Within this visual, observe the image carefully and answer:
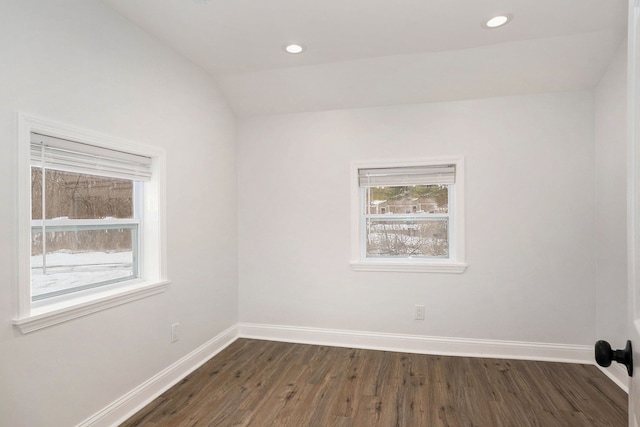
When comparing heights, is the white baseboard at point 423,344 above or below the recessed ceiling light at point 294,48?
below

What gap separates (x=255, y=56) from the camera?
107 inches

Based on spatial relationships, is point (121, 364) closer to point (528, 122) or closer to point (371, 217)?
point (371, 217)

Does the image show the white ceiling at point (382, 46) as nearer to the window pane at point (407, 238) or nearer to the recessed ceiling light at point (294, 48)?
the recessed ceiling light at point (294, 48)

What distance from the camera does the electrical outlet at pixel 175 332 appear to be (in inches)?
102

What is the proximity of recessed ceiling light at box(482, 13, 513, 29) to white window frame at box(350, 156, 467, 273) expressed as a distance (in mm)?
1126

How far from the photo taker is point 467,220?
3105 mm

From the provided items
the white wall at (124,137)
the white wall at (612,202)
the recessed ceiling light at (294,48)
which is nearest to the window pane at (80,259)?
the white wall at (124,137)

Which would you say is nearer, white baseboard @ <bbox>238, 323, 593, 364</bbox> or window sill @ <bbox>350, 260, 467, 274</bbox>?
white baseboard @ <bbox>238, 323, 593, 364</bbox>

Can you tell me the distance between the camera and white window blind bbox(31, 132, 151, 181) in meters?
1.74

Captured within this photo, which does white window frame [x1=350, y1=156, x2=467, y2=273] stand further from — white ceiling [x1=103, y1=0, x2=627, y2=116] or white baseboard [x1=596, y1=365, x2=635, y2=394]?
white baseboard [x1=596, y1=365, x2=635, y2=394]

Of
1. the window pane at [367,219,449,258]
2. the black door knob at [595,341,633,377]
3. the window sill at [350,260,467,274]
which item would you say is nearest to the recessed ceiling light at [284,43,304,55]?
the window pane at [367,219,449,258]

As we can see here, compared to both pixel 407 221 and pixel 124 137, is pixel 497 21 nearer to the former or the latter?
pixel 407 221

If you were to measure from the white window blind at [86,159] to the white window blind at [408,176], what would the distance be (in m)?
1.97

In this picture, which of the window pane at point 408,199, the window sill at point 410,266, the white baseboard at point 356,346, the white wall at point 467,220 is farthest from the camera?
the window pane at point 408,199
